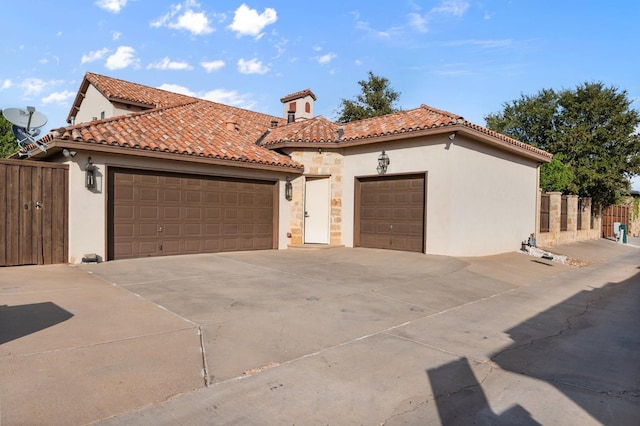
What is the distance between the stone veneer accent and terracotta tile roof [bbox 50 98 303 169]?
1.62 feet

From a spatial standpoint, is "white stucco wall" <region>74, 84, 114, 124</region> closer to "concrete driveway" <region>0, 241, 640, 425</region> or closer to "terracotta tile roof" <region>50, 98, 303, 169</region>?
"terracotta tile roof" <region>50, 98, 303, 169</region>

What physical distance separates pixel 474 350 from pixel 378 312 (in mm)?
1734

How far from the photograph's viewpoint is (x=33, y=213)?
9.09 metres

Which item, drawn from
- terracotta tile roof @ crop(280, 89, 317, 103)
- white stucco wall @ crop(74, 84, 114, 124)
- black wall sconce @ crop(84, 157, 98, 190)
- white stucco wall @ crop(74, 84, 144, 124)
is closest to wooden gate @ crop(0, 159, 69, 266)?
black wall sconce @ crop(84, 157, 98, 190)

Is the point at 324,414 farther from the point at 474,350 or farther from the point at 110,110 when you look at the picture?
the point at 110,110

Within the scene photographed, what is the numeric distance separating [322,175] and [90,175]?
7.06 metres

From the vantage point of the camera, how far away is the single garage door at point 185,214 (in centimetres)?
1029

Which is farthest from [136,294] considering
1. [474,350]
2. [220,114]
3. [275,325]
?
[220,114]

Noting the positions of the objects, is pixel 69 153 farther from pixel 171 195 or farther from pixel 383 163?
pixel 383 163

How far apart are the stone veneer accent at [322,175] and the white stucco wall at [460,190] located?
0.25 meters

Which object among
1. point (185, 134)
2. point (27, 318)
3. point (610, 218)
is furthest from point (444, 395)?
point (610, 218)

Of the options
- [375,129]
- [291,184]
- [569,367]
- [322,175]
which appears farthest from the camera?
[322,175]

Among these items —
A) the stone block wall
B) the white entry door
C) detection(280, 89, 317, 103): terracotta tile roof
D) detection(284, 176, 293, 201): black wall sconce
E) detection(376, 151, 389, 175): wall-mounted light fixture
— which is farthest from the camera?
detection(280, 89, 317, 103): terracotta tile roof

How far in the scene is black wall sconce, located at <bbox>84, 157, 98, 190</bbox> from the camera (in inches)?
377
